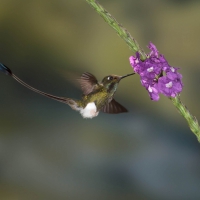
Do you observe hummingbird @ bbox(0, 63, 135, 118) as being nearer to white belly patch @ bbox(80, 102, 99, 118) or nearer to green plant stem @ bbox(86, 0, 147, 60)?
white belly patch @ bbox(80, 102, 99, 118)

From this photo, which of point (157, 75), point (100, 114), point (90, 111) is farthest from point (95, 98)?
point (100, 114)

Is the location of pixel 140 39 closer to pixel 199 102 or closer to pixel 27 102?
pixel 199 102

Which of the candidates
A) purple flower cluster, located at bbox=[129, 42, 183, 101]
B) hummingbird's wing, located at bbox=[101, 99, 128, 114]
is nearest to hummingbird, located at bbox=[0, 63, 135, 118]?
hummingbird's wing, located at bbox=[101, 99, 128, 114]

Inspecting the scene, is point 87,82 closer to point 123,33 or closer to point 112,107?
point 112,107

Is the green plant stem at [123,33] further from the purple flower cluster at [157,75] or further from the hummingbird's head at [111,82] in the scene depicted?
the hummingbird's head at [111,82]

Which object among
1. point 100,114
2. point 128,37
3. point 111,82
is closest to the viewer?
point 128,37

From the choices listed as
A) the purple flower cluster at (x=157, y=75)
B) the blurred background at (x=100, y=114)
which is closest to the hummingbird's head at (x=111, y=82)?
the purple flower cluster at (x=157, y=75)
